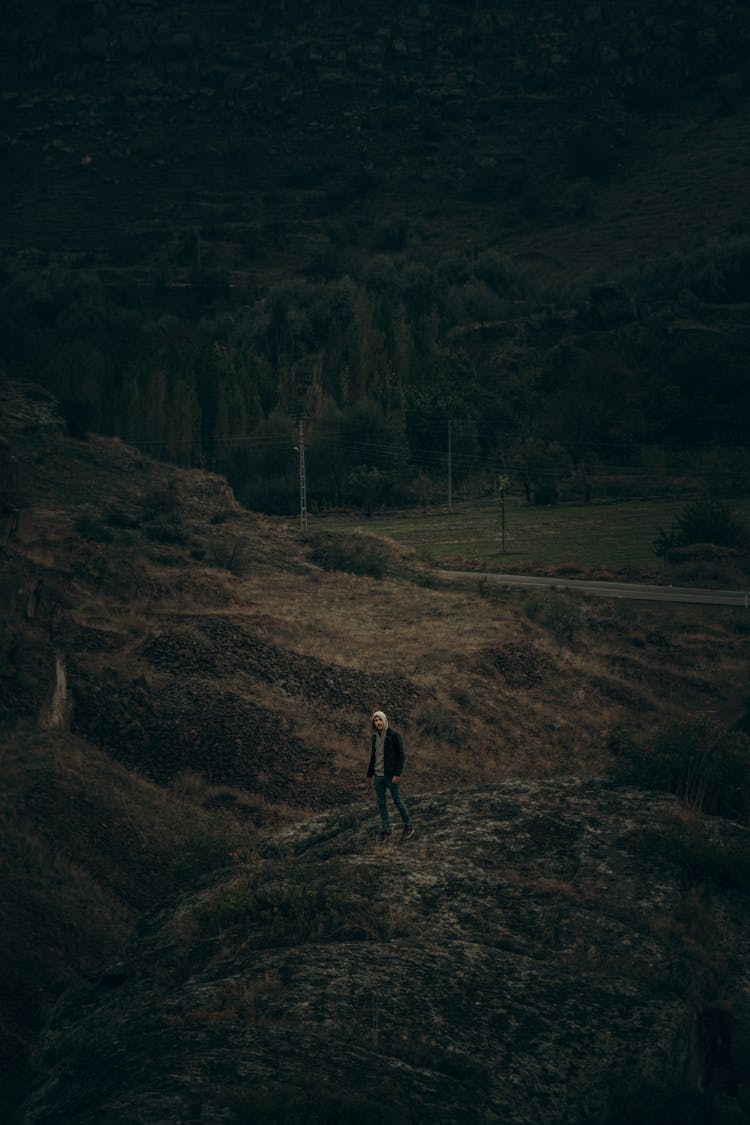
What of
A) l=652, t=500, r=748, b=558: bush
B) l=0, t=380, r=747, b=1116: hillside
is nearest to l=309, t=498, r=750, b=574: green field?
l=652, t=500, r=748, b=558: bush

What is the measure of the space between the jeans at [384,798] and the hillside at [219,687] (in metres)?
0.83

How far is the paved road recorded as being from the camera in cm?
4997

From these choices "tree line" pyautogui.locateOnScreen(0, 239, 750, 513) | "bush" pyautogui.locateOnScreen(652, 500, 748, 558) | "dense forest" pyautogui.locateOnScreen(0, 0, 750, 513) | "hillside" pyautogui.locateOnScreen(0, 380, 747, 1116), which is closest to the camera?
"hillside" pyautogui.locateOnScreen(0, 380, 747, 1116)

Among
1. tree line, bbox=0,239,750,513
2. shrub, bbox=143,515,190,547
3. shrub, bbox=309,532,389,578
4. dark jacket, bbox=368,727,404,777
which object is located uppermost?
tree line, bbox=0,239,750,513

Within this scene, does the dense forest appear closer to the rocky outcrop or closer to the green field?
the green field

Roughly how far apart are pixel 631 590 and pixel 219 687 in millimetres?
27164

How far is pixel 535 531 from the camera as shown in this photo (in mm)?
69000

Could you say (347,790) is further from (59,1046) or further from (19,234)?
(19,234)

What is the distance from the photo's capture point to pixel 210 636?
3256cm

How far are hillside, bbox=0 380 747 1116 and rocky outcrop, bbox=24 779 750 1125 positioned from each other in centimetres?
226

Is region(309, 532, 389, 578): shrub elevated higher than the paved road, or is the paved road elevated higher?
region(309, 532, 389, 578): shrub

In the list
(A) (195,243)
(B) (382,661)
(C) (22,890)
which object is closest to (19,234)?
(A) (195,243)

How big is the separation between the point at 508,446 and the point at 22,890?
79.7 meters

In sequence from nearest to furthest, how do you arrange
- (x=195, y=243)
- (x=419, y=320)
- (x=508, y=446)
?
(x=508, y=446) < (x=419, y=320) < (x=195, y=243)
